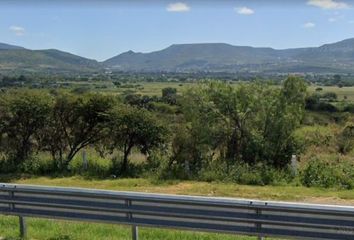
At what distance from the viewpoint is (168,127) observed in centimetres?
1734

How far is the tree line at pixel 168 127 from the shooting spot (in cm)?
1727

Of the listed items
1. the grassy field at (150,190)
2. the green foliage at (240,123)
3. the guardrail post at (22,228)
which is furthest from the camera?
the green foliage at (240,123)

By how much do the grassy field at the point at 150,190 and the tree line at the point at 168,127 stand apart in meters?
1.35

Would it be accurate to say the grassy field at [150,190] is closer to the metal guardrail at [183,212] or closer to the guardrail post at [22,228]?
the guardrail post at [22,228]

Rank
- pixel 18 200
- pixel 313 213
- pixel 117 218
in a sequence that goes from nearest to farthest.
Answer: pixel 313 213 < pixel 117 218 < pixel 18 200

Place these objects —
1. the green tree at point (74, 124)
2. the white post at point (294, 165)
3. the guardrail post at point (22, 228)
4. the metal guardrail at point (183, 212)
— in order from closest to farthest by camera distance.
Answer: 1. the metal guardrail at point (183, 212)
2. the guardrail post at point (22, 228)
3. the white post at point (294, 165)
4. the green tree at point (74, 124)

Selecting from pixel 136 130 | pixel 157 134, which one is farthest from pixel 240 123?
pixel 136 130

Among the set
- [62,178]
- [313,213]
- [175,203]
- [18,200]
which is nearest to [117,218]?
[175,203]

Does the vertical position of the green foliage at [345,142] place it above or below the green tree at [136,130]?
below

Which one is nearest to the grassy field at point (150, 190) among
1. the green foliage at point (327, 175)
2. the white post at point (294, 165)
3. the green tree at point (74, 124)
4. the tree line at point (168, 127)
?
the green foliage at point (327, 175)

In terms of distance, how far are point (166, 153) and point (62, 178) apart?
11.0ft

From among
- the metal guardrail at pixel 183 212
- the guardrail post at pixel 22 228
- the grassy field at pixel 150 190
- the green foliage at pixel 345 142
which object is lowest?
the green foliage at pixel 345 142

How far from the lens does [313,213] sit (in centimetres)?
580

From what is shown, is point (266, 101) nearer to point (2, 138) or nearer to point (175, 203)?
point (2, 138)
